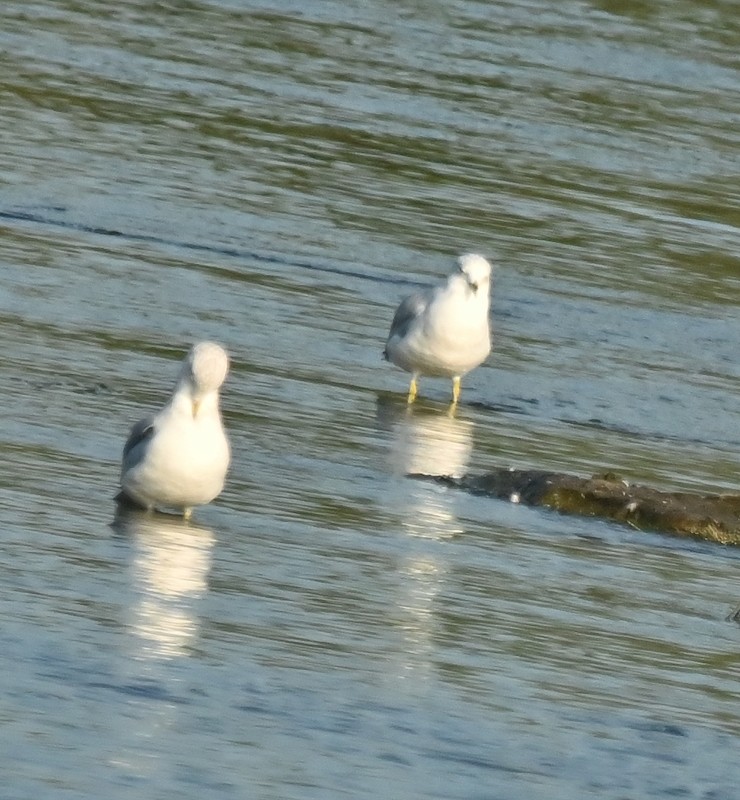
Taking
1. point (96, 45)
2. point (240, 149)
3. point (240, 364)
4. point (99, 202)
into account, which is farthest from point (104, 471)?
point (96, 45)

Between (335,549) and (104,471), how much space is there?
1.05 m

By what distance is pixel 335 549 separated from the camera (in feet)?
23.6

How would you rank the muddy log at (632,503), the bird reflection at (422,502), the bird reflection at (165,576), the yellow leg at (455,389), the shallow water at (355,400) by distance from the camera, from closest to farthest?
the shallow water at (355,400)
the bird reflection at (165,576)
the bird reflection at (422,502)
the muddy log at (632,503)
the yellow leg at (455,389)

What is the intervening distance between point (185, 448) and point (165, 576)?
815 millimetres

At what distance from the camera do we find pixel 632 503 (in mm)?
8031

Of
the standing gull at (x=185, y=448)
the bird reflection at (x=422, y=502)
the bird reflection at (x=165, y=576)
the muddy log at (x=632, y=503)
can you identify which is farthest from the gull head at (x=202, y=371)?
the muddy log at (x=632, y=503)

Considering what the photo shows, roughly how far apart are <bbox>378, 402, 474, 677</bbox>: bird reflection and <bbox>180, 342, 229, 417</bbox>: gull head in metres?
0.76

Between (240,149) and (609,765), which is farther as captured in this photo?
(240,149)

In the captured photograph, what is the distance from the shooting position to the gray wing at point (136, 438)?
7.46 meters

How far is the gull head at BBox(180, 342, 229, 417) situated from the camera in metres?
7.50

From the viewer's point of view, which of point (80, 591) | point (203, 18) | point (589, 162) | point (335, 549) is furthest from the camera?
point (203, 18)

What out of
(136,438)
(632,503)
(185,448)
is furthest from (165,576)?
(632,503)

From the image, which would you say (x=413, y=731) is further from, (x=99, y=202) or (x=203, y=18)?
(x=203, y=18)

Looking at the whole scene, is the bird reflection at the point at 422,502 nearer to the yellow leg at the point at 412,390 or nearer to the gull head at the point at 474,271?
the yellow leg at the point at 412,390
